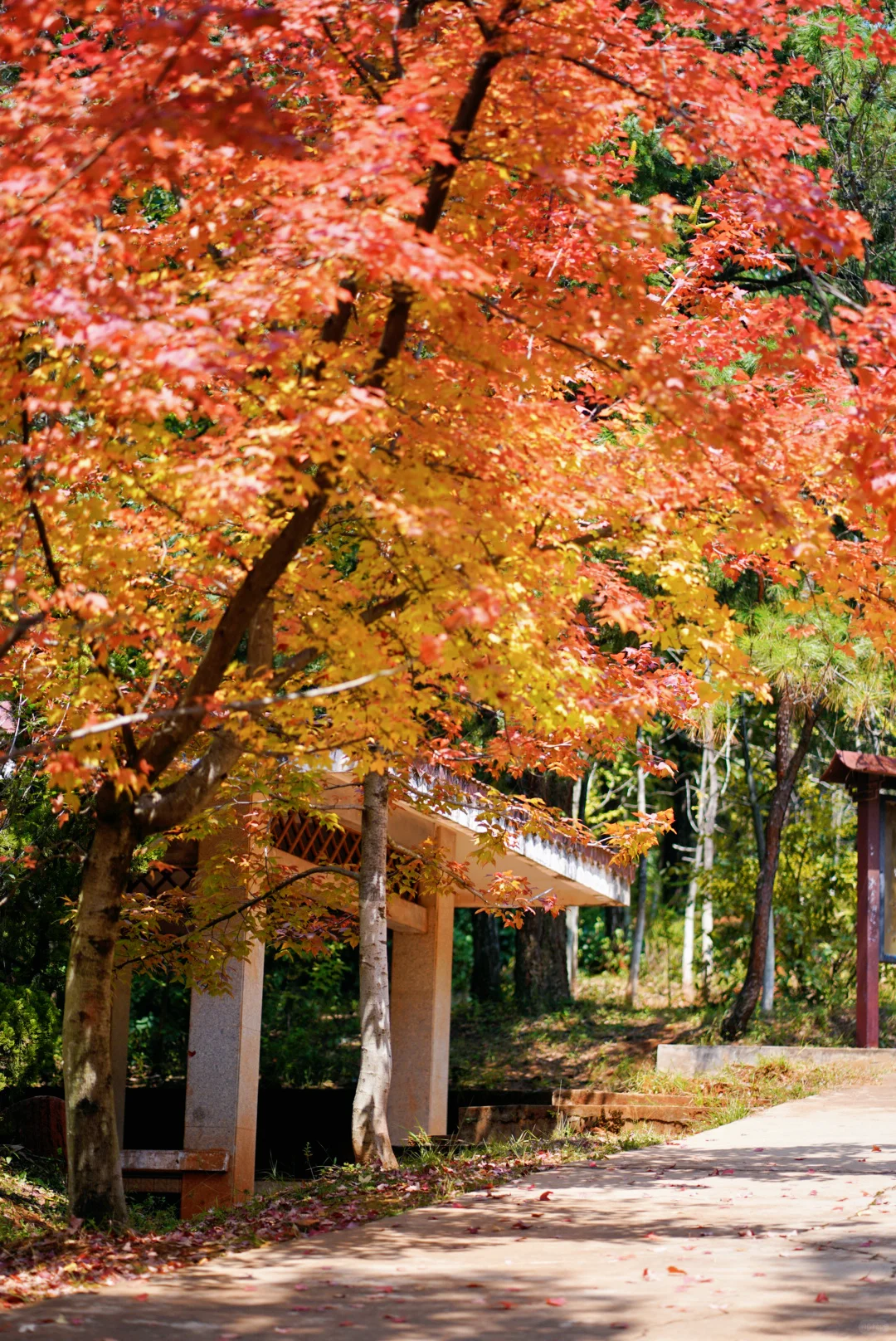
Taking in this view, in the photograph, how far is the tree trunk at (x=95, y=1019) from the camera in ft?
22.4

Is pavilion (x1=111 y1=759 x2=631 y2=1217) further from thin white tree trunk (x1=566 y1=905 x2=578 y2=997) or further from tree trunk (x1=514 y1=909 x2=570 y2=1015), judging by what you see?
thin white tree trunk (x1=566 y1=905 x2=578 y2=997)

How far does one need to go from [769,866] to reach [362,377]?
35.6 feet

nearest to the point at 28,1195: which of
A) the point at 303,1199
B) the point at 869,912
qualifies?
the point at 303,1199

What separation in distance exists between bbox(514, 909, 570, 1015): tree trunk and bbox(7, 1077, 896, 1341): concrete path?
13.6 metres

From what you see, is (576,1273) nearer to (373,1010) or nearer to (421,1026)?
(373,1010)

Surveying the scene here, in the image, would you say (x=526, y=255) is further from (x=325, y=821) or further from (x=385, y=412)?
(x=325, y=821)

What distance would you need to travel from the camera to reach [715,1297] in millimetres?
4953

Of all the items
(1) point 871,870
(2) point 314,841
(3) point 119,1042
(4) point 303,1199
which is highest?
(2) point 314,841

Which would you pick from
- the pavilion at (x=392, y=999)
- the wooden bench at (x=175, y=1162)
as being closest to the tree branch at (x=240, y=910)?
the pavilion at (x=392, y=999)

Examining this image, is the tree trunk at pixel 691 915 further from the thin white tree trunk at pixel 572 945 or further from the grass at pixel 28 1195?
the grass at pixel 28 1195

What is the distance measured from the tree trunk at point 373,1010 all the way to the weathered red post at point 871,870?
5997 mm

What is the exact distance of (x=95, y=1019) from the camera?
6.87m

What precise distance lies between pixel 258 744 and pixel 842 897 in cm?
1571

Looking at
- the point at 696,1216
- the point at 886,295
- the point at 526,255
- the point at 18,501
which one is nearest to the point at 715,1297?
the point at 696,1216
